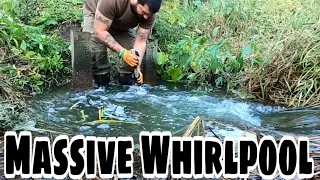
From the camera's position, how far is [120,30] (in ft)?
15.7

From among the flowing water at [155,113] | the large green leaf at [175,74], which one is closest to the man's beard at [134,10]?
the flowing water at [155,113]

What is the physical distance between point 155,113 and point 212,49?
1128 millimetres

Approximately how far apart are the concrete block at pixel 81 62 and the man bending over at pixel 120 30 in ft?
0.32

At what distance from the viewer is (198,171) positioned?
7.68ft

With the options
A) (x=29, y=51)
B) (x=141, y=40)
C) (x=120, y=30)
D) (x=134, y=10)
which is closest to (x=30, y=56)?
(x=29, y=51)

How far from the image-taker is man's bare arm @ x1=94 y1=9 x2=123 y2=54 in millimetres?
4312

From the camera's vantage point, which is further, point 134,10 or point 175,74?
point 175,74

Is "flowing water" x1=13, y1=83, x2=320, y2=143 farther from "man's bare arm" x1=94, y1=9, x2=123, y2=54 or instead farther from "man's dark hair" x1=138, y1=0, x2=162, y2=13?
"man's dark hair" x1=138, y1=0, x2=162, y2=13

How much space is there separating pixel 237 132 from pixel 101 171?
1.30 meters

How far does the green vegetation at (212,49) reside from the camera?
4.36m

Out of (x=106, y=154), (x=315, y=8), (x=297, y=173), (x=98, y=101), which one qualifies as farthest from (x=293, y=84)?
(x=106, y=154)

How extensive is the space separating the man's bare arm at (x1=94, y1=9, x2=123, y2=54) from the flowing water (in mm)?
483

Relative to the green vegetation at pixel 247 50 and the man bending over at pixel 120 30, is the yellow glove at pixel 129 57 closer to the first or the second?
the man bending over at pixel 120 30

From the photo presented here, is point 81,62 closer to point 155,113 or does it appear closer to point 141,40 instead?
point 141,40
